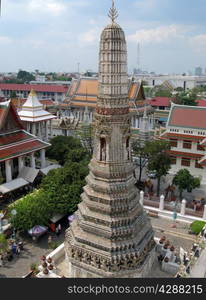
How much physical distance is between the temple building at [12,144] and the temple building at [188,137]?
14.2 m

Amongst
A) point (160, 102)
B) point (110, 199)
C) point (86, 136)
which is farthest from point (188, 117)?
point (160, 102)

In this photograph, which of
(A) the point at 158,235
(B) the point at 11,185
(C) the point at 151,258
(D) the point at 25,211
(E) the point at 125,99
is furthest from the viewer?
(B) the point at 11,185

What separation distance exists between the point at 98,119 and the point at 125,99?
155 cm

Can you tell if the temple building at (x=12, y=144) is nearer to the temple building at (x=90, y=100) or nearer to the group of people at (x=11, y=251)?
the group of people at (x=11, y=251)

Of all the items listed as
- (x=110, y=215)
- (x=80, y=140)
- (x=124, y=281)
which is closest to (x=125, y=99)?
(x=110, y=215)

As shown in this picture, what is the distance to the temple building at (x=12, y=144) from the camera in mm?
27062

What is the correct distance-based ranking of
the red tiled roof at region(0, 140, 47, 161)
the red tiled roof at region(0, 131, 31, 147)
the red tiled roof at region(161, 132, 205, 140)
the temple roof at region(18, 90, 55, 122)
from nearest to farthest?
1. the red tiled roof at region(0, 140, 47, 161)
2. the red tiled roof at region(0, 131, 31, 147)
3. the red tiled roof at region(161, 132, 205, 140)
4. the temple roof at region(18, 90, 55, 122)

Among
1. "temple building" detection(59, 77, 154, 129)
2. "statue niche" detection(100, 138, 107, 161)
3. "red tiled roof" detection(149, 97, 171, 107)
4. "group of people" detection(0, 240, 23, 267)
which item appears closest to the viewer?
"statue niche" detection(100, 138, 107, 161)

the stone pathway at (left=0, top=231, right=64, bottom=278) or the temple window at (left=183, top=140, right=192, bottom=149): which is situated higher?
the temple window at (left=183, top=140, right=192, bottom=149)

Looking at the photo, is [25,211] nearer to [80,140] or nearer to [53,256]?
[53,256]

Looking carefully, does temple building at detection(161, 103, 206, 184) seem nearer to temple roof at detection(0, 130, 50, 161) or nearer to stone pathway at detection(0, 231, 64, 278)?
temple roof at detection(0, 130, 50, 161)

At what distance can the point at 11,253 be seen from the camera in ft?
60.7

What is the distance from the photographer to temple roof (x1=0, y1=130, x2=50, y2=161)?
87.2 feet

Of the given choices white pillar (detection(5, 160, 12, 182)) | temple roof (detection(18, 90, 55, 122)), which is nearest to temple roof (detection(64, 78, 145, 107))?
temple roof (detection(18, 90, 55, 122))
